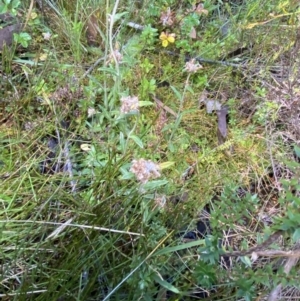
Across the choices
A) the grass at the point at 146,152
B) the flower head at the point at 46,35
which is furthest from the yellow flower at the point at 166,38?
the flower head at the point at 46,35

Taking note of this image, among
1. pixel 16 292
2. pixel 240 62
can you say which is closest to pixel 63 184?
pixel 16 292

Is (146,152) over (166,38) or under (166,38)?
under

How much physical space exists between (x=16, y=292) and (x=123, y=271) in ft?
0.91

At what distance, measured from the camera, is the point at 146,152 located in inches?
58.9

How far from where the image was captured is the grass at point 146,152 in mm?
1211

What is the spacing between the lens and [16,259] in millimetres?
1222

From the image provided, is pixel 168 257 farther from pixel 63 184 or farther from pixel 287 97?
pixel 287 97

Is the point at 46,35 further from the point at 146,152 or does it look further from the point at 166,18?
the point at 146,152

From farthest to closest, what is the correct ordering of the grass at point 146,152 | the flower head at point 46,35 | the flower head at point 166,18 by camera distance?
the flower head at point 166,18, the flower head at point 46,35, the grass at point 146,152

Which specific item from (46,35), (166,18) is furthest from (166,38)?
(46,35)

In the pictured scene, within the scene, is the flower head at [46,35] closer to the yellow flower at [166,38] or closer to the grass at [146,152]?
the grass at [146,152]

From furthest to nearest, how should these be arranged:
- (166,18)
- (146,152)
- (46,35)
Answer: (166,18)
(46,35)
(146,152)

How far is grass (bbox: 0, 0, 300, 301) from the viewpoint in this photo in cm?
121

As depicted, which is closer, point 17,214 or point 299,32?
point 17,214
